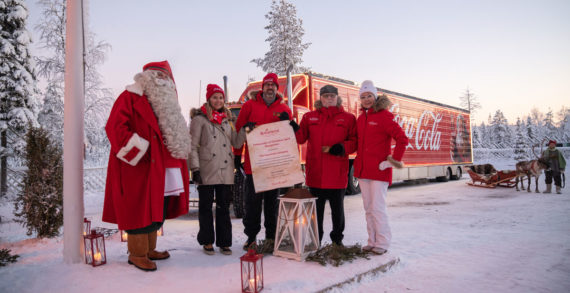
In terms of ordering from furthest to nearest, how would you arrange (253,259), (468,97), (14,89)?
(468,97), (14,89), (253,259)

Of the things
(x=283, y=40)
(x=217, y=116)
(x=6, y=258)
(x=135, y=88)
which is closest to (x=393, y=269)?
(x=217, y=116)

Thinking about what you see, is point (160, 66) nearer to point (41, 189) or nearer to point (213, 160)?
point (213, 160)

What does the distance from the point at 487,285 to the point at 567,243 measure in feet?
8.46

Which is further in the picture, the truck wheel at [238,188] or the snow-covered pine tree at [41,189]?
the truck wheel at [238,188]

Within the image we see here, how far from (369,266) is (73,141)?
10.7ft

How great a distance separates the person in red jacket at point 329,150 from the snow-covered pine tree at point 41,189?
3.61 metres

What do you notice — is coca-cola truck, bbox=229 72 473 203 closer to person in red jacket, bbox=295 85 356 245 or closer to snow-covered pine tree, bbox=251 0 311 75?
person in red jacket, bbox=295 85 356 245

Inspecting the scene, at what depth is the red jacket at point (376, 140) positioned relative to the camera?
4031 millimetres

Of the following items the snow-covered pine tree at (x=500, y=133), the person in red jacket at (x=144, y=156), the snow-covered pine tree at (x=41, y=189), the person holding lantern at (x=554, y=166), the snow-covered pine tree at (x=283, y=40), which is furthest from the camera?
the snow-covered pine tree at (x=500, y=133)

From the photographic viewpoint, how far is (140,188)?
318cm

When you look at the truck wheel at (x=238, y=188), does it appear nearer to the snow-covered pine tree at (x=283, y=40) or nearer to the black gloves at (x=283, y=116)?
the black gloves at (x=283, y=116)

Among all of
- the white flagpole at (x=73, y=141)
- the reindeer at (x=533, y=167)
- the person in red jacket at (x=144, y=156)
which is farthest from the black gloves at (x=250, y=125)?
the reindeer at (x=533, y=167)

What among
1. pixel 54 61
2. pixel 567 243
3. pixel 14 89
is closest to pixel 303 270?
pixel 567 243

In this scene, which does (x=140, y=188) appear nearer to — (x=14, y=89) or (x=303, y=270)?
(x=303, y=270)
